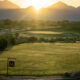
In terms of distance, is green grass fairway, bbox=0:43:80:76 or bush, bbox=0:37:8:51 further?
bush, bbox=0:37:8:51

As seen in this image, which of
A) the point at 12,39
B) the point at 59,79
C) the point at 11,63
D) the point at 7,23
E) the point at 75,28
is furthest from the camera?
the point at 75,28

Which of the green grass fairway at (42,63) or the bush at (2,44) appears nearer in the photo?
the green grass fairway at (42,63)

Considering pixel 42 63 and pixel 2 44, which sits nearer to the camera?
pixel 42 63

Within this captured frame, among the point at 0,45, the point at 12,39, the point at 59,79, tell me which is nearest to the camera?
the point at 59,79

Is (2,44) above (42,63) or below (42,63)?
above

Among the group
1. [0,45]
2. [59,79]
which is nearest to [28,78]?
[59,79]

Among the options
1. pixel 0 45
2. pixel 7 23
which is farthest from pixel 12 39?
pixel 7 23

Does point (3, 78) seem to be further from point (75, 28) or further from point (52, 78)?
point (75, 28)

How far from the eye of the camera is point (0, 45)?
46344mm

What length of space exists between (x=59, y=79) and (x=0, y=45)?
28982 mm

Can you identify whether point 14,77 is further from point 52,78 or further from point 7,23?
point 7,23

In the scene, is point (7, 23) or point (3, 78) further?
point (7, 23)

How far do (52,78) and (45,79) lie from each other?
0.59 m

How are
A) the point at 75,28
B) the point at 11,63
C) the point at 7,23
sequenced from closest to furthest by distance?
the point at 11,63, the point at 7,23, the point at 75,28
